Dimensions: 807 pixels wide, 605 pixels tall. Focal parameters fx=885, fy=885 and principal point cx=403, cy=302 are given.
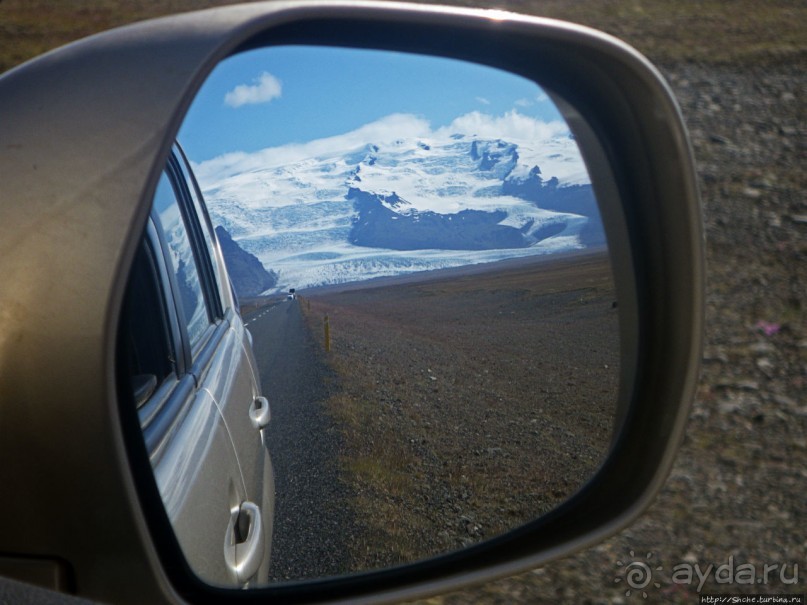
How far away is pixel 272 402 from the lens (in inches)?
54.0

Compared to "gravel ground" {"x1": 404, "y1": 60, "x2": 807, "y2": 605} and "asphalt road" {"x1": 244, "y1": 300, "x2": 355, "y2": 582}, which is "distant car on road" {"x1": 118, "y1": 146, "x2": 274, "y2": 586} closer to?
"asphalt road" {"x1": 244, "y1": 300, "x2": 355, "y2": 582}

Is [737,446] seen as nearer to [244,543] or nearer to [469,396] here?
[469,396]

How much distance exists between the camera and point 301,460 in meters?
1.33

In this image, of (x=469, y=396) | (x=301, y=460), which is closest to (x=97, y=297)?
(x=301, y=460)

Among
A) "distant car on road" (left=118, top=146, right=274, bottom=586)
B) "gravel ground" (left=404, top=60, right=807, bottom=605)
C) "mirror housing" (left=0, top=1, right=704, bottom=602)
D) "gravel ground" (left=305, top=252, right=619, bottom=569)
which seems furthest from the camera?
"gravel ground" (left=404, top=60, right=807, bottom=605)

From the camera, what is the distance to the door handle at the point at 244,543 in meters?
1.33

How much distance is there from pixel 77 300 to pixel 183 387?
69cm

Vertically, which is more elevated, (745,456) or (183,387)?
(183,387)

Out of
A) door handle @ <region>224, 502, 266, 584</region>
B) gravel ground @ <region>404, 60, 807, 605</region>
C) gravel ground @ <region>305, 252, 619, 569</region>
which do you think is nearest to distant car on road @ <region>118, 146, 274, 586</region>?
door handle @ <region>224, 502, 266, 584</region>

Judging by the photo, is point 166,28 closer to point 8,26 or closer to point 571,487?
point 571,487

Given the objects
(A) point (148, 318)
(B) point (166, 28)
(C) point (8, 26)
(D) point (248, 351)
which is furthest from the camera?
(C) point (8, 26)

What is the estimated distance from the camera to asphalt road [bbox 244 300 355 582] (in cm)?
133

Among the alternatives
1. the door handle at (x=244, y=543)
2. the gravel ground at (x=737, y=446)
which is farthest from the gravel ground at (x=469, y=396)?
the gravel ground at (x=737, y=446)

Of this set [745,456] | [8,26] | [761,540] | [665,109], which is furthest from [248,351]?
[8,26]
